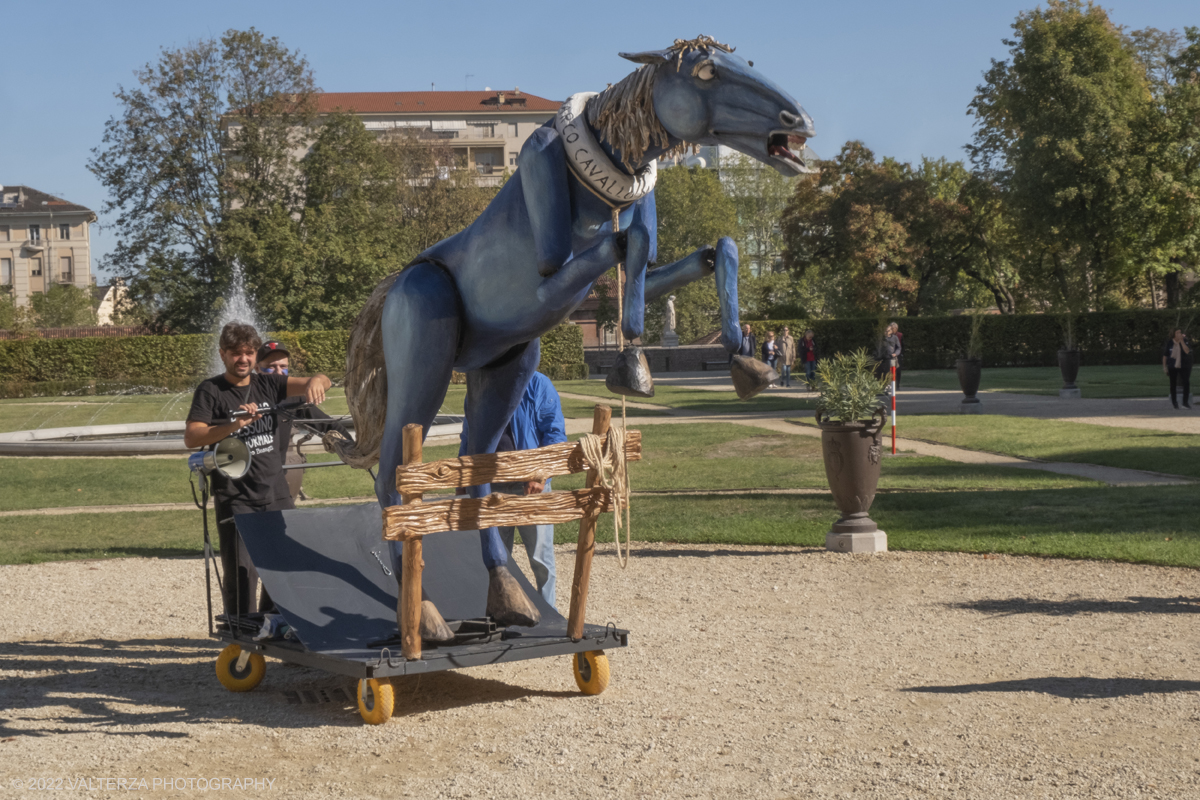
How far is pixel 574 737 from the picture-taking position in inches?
187

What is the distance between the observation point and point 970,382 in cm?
2167

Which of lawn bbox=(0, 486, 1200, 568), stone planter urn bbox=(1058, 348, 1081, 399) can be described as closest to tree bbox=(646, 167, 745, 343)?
stone planter urn bbox=(1058, 348, 1081, 399)

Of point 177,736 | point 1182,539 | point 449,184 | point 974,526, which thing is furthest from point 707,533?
point 449,184

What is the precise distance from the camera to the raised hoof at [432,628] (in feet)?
16.3

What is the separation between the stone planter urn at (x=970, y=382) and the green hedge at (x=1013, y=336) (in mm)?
19100

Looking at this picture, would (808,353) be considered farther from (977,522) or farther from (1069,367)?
(977,522)

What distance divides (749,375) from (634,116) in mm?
986

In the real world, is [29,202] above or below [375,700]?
above

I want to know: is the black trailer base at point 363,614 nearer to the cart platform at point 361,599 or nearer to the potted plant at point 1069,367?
the cart platform at point 361,599

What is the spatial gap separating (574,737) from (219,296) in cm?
4349

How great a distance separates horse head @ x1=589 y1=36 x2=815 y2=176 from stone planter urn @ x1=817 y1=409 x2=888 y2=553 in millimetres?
5574

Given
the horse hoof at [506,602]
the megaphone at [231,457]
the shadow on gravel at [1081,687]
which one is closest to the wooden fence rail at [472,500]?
the horse hoof at [506,602]

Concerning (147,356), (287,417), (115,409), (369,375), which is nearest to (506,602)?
(369,375)

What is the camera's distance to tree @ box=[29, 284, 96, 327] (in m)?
73.2
